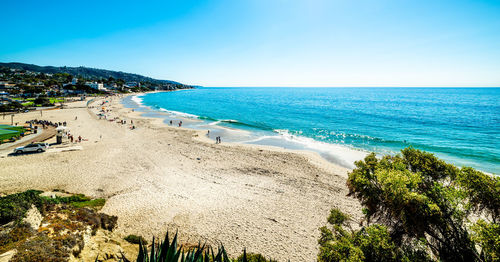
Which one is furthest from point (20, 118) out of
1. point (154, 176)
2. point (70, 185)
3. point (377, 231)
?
point (377, 231)

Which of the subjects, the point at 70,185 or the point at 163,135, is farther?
the point at 163,135

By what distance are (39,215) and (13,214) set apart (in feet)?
2.93

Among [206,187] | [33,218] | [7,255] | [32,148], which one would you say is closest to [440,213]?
[7,255]

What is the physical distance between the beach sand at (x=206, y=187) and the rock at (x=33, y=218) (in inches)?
145

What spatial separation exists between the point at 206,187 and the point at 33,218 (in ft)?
34.0

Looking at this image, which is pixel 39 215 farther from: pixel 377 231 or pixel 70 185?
pixel 377 231

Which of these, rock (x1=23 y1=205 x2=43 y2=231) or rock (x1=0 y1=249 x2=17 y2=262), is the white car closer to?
rock (x1=23 y1=205 x2=43 y2=231)

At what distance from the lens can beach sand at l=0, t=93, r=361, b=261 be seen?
38.2 feet

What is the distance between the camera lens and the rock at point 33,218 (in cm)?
797

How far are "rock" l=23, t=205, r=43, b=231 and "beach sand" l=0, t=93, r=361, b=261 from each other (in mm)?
3685

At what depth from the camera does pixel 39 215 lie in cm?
877

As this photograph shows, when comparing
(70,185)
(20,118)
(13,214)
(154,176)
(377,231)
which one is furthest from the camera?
(20,118)

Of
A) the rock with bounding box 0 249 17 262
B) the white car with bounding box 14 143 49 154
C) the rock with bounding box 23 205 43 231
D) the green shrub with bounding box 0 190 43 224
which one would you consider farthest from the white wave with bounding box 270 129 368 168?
the white car with bounding box 14 143 49 154

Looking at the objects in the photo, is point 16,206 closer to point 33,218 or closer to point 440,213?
point 33,218
